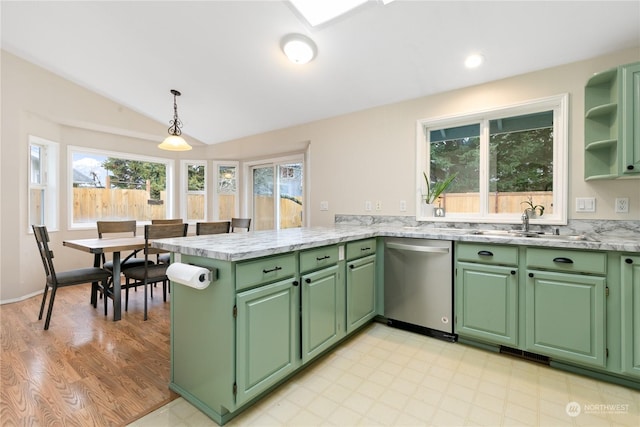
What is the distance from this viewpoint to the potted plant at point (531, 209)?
248 centimetres

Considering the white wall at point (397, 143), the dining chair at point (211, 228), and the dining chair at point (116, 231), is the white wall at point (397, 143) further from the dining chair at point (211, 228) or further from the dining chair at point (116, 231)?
the dining chair at point (116, 231)

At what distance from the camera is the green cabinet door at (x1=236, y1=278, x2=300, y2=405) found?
1450 mm

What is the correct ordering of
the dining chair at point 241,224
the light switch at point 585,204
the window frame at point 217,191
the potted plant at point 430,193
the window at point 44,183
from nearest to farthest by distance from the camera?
the light switch at point 585,204, the potted plant at point 430,193, the window at point 44,183, the dining chair at point 241,224, the window frame at point 217,191

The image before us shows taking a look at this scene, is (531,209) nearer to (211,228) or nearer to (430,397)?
(430,397)

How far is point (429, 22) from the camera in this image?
2.16m

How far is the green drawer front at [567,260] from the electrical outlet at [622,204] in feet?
2.20

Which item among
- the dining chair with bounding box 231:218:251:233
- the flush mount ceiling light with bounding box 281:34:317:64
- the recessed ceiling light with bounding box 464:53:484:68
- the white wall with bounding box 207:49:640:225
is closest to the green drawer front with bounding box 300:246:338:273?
the white wall with bounding box 207:49:640:225

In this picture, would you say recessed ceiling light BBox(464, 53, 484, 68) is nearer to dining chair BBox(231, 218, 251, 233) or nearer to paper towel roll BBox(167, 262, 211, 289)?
paper towel roll BBox(167, 262, 211, 289)

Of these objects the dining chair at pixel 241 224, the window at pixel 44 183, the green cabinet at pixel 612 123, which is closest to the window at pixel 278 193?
the dining chair at pixel 241 224

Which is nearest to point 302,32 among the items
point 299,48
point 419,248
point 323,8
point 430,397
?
point 299,48

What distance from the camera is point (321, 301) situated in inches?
78.1

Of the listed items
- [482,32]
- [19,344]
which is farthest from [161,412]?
[482,32]

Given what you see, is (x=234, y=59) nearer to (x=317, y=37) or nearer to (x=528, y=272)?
(x=317, y=37)
